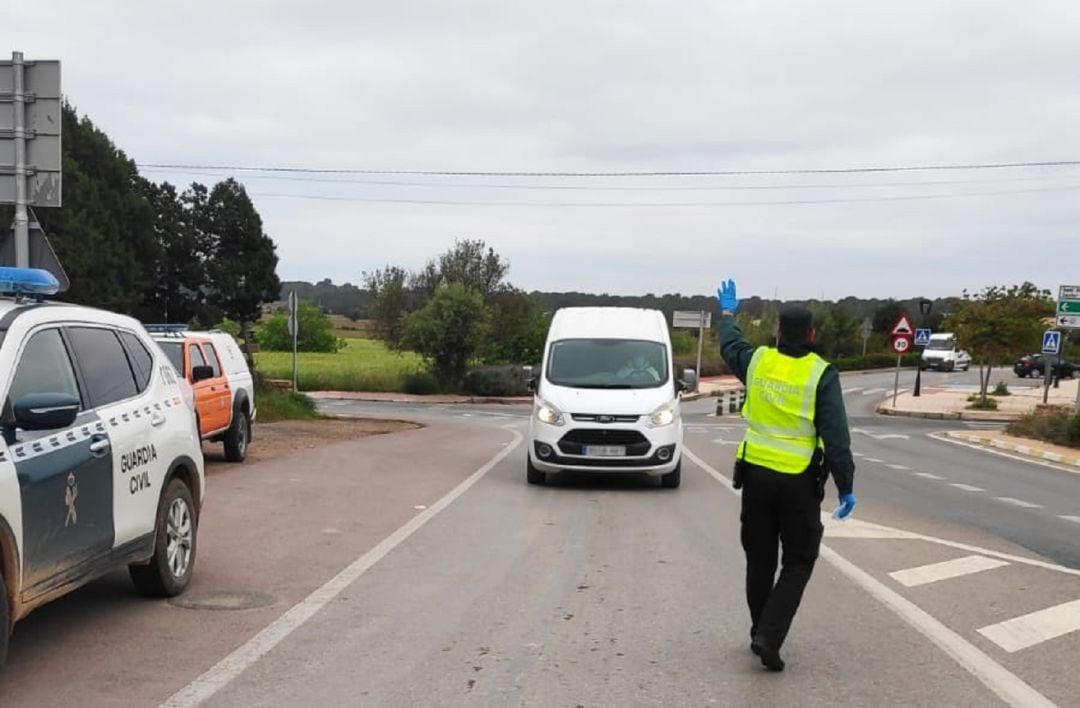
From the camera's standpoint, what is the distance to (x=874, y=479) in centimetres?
1596

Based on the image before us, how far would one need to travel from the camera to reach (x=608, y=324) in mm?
14648

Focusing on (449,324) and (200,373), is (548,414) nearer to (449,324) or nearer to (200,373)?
(200,373)

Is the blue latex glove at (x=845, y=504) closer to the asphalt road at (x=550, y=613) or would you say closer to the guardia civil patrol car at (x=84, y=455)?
the asphalt road at (x=550, y=613)

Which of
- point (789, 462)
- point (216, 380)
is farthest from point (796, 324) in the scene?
point (216, 380)

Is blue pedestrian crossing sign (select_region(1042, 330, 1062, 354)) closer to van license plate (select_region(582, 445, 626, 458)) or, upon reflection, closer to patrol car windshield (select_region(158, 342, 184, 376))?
van license plate (select_region(582, 445, 626, 458))

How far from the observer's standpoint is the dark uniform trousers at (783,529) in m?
5.35

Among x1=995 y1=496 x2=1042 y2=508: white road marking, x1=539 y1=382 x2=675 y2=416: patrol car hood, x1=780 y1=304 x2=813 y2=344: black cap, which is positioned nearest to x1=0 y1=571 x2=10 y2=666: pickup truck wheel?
x1=780 y1=304 x2=813 y2=344: black cap

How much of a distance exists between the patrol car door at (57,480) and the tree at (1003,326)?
125ft

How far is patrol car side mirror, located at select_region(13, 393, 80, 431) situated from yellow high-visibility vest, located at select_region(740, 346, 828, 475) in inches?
131

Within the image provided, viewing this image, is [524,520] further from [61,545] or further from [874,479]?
[874,479]

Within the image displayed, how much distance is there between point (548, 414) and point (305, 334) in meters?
76.2

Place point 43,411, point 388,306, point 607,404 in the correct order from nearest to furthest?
point 43,411
point 607,404
point 388,306

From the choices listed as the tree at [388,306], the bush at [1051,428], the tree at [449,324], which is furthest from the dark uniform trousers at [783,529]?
the tree at [388,306]

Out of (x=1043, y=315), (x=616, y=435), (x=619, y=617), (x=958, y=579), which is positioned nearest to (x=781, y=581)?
(x=619, y=617)
